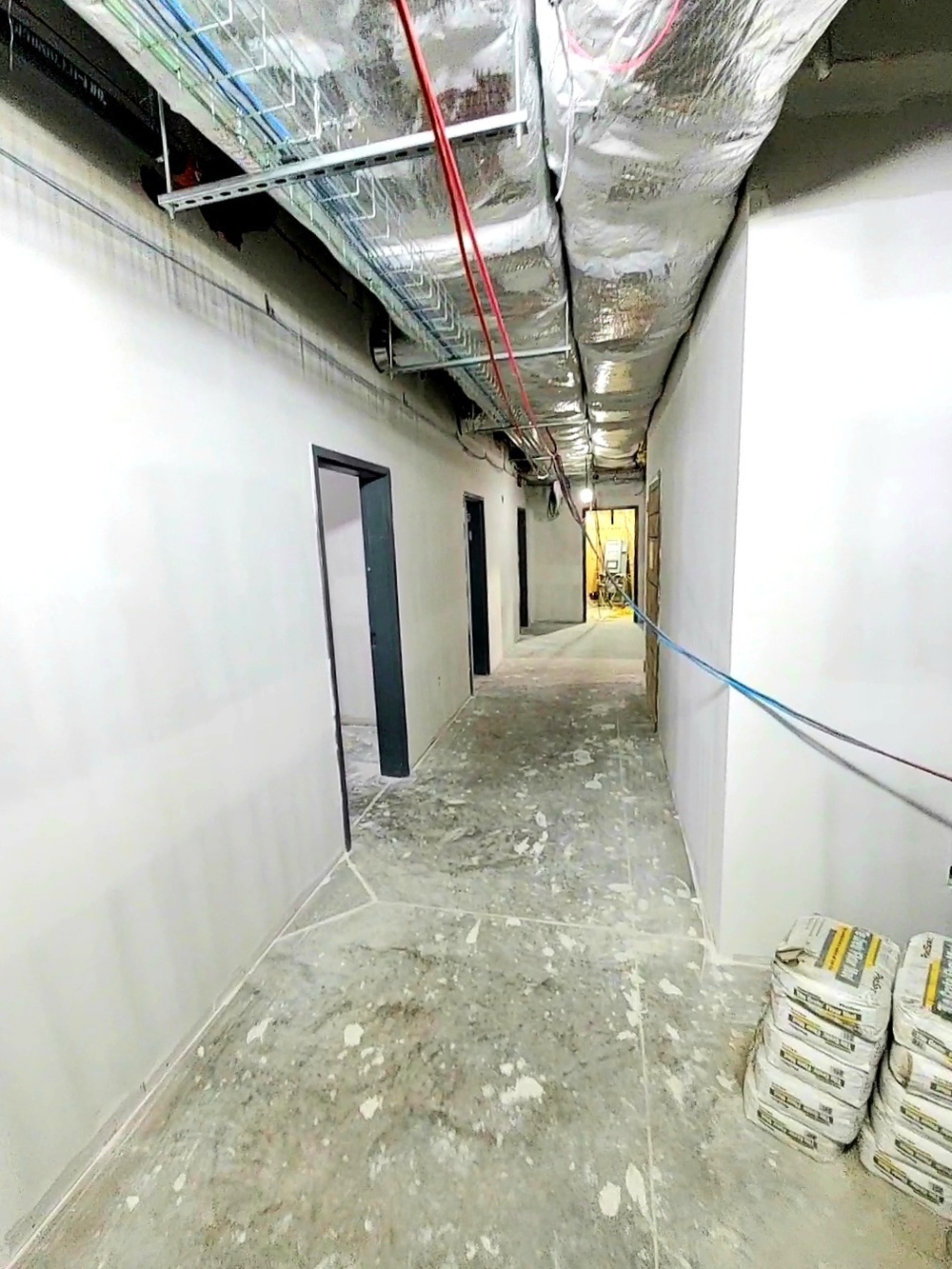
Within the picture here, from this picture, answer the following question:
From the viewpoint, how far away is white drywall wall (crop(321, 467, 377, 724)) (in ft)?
13.6

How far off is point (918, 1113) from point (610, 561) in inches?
391

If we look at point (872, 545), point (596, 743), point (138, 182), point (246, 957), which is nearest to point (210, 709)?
point (246, 957)

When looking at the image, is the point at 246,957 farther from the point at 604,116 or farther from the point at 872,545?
the point at 604,116

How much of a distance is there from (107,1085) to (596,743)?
3.08 m

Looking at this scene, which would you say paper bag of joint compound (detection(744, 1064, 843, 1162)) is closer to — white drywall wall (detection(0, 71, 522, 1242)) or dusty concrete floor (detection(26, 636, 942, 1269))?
dusty concrete floor (detection(26, 636, 942, 1269))

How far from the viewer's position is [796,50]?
39.9 inches

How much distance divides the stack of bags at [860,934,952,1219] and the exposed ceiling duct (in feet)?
6.09

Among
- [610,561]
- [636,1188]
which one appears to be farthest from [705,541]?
[610,561]

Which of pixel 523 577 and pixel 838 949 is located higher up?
pixel 523 577

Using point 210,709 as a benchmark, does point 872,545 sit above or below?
above

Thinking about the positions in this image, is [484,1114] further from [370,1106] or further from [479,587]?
[479,587]

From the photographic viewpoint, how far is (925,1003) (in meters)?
1.16

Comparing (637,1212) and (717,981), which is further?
(717,981)

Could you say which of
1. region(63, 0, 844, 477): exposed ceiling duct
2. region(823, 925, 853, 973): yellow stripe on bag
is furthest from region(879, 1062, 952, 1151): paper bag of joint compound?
region(63, 0, 844, 477): exposed ceiling duct
